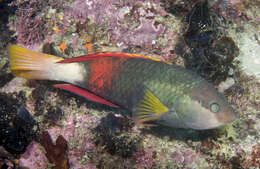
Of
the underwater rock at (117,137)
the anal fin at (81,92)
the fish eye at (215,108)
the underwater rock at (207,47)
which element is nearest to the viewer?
the fish eye at (215,108)

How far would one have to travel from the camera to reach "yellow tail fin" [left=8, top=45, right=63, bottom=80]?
10.2ft

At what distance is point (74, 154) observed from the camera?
309cm

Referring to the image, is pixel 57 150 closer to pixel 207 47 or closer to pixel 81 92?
pixel 81 92

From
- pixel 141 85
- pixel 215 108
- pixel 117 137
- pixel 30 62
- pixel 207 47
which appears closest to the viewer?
pixel 215 108

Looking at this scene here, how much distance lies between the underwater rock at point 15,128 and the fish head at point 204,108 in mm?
2422

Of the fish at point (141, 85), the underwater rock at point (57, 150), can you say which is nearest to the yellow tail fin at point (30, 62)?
the fish at point (141, 85)

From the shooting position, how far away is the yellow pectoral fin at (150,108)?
2455mm

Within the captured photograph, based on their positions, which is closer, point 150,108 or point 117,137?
point 150,108

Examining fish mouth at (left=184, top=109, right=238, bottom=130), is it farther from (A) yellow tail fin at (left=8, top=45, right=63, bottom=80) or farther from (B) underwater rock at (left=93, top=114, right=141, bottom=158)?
(A) yellow tail fin at (left=8, top=45, right=63, bottom=80)

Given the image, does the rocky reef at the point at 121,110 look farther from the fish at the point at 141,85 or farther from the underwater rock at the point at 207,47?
the fish at the point at 141,85

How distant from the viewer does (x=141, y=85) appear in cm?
264

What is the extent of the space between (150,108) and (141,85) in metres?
0.36

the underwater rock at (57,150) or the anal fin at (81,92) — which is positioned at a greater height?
→ the anal fin at (81,92)

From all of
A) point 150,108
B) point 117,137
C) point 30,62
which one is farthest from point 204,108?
point 30,62
